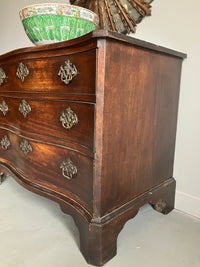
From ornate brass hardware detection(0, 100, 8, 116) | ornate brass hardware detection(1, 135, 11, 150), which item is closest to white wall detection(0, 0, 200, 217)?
ornate brass hardware detection(0, 100, 8, 116)

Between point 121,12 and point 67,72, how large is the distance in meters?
0.72

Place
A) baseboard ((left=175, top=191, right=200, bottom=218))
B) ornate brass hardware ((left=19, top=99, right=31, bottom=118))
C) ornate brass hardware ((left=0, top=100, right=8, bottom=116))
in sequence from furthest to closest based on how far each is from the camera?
ornate brass hardware ((left=0, top=100, right=8, bottom=116)) < baseboard ((left=175, top=191, right=200, bottom=218)) < ornate brass hardware ((left=19, top=99, right=31, bottom=118))

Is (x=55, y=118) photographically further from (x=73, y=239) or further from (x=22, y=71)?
(x=73, y=239)

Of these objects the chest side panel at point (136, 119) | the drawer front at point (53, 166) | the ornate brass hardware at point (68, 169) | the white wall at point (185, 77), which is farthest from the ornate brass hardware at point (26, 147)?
the white wall at point (185, 77)

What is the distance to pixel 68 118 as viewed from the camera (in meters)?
0.97

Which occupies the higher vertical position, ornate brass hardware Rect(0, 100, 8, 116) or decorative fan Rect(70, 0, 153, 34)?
decorative fan Rect(70, 0, 153, 34)

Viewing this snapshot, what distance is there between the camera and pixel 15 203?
145 centimetres

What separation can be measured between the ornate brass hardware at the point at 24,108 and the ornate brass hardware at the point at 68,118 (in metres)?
0.28

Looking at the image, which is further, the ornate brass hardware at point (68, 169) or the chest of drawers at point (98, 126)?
the ornate brass hardware at point (68, 169)

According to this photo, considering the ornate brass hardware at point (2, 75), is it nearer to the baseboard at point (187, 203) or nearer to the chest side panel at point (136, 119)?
the chest side panel at point (136, 119)

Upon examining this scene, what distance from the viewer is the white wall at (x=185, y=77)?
120cm

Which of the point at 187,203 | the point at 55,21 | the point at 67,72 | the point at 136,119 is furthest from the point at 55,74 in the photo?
the point at 187,203

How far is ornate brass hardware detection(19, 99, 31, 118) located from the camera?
1.19 meters

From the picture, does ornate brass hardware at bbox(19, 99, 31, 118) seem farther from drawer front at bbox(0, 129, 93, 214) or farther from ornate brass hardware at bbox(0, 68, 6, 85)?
ornate brass hardware at bbox(0, 68, 6, 85)
